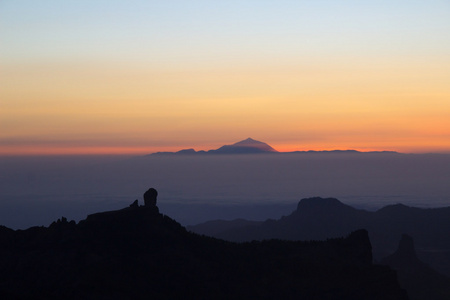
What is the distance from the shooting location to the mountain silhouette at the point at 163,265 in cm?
7819

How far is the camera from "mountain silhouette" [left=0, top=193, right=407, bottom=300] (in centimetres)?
7819

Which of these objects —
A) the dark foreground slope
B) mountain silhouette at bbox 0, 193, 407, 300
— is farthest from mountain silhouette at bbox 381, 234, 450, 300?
mountain silhouette at bbox 0, 193, 407, 300

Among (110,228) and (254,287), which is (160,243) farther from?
(254,287)

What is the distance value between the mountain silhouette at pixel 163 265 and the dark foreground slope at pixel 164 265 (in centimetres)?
12

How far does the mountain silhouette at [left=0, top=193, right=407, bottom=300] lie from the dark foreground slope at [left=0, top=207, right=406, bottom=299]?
123mm

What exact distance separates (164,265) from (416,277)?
293 feet

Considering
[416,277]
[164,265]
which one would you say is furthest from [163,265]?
[416,277]

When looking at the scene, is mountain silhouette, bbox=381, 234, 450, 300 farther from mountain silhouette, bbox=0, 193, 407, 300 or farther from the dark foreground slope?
mountain silhouette, bbox=0, 193, 407, 300

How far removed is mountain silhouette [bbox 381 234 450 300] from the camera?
14715cm

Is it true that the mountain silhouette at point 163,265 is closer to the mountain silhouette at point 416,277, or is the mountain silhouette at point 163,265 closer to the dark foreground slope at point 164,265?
the dark foreground slope at point 164,265

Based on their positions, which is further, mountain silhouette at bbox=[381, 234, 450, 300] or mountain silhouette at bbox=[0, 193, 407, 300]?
mountain silhouette at bbox=[381, 234, 450, 300]

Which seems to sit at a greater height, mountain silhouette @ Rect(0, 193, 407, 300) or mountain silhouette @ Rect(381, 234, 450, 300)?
mountain silhouette @ Rect(0, 193, 407, 300)

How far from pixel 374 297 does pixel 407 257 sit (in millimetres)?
81765

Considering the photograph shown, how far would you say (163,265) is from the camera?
3356 inches
